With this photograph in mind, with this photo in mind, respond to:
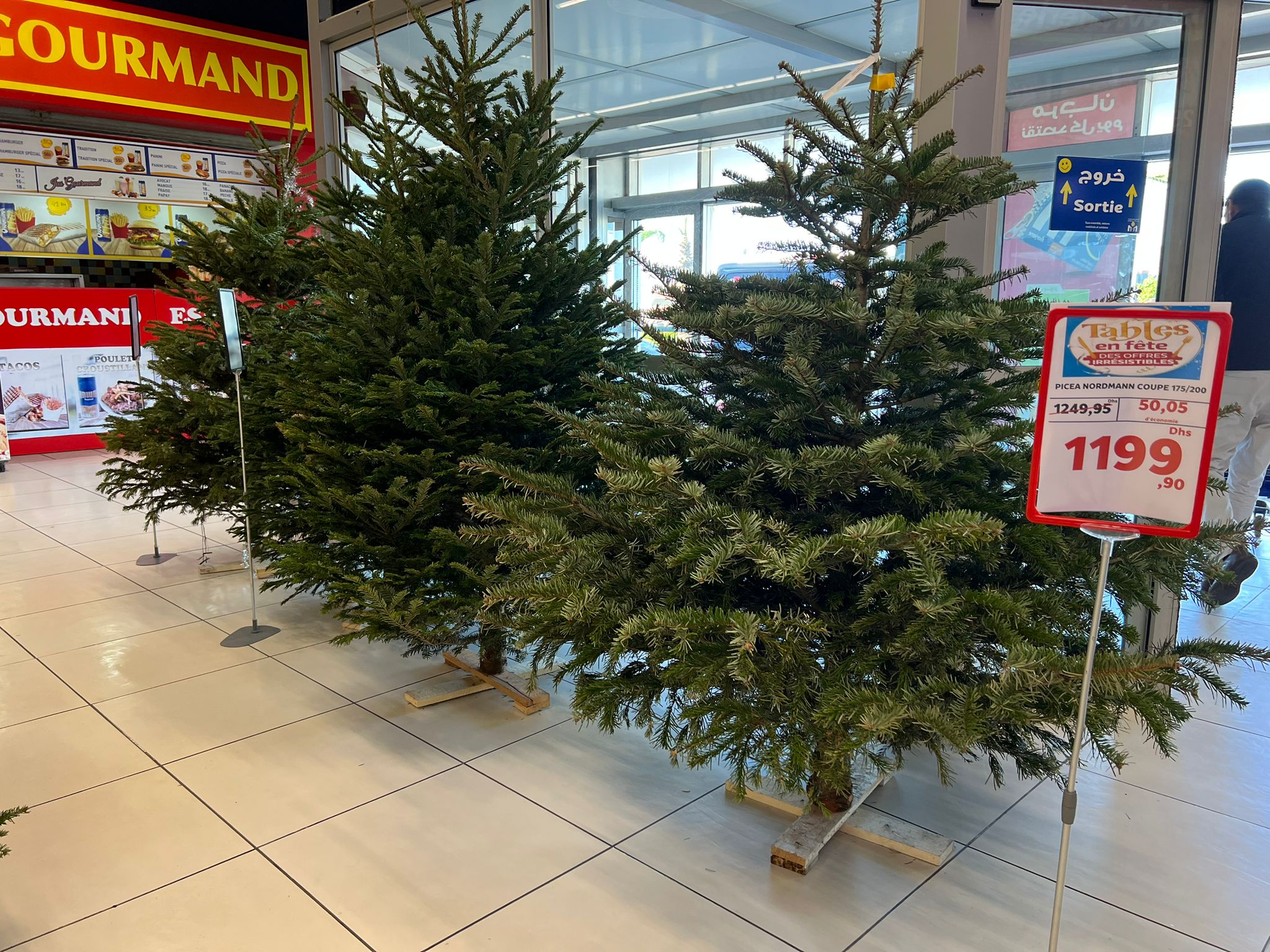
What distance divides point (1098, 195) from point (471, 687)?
287cm

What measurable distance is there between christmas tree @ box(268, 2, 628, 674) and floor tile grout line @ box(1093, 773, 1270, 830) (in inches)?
77.9

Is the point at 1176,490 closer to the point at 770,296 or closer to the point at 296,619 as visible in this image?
the point at 770,296

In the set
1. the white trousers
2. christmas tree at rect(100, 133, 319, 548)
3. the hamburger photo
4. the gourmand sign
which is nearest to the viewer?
the white trousers

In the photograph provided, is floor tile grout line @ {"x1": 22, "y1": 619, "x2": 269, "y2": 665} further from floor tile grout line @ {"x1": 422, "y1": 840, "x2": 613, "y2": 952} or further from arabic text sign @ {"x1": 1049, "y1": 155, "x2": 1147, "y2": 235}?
arabic text sign @ {"x1": 1049, "y1": 155, "x2": 1147, "y2": 235}

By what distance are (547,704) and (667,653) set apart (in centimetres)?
137

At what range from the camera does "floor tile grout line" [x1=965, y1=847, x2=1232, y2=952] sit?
195 centimetres

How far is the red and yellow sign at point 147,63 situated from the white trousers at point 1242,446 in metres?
7.37

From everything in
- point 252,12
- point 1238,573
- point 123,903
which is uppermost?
point 252,12

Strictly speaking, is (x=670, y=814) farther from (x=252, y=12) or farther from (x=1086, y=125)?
(x=252, y=12)

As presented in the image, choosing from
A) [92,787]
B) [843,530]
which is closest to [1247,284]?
[843,530]

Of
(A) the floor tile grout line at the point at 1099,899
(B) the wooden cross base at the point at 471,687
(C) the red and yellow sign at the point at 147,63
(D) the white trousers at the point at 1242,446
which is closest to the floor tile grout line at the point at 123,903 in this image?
(B) the wooden cross base at the point at 471,687

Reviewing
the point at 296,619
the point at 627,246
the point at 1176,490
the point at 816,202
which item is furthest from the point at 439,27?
the point at 1176,490

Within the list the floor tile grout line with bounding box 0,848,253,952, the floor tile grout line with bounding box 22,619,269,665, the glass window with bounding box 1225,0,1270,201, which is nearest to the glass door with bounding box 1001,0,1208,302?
the glass window with bounding box 1225,0,1270,201

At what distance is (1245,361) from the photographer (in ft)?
11.6
